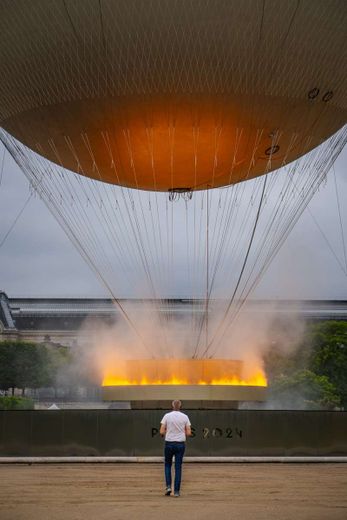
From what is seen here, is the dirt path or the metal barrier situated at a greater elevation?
the metal barrier

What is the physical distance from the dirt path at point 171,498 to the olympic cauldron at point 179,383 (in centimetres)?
365

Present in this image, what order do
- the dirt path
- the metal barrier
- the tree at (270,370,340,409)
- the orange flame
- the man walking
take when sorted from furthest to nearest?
the tree at (270,370,340,409)
the orange flame
the metal barrier
the man walking
the dirt path

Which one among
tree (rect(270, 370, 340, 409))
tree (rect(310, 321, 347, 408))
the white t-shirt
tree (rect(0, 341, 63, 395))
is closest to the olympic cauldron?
the white t-shirt

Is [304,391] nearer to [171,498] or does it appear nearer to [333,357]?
[333,357]

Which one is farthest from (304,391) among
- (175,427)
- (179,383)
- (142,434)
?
(175,427)

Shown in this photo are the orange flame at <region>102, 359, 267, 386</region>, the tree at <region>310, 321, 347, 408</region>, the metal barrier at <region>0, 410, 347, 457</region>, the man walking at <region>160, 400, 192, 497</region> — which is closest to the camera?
the man walking at <region>160, 400, 192, 497</region>

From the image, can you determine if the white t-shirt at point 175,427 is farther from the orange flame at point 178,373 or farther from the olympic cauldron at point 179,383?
the orange flame at point 178,373

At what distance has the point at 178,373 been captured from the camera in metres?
24.0

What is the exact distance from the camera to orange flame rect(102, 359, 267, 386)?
24016 mm

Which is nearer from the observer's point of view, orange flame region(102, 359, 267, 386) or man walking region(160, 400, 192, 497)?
man walking region(160, 400, 192, 497)

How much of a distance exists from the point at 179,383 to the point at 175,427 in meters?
9.91

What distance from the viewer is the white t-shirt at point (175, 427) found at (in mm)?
14023

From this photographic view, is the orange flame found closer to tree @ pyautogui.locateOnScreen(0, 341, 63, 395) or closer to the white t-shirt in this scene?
the white t-shirt

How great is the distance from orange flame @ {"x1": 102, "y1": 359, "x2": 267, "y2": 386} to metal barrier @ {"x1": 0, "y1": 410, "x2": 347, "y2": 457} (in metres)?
1.83
